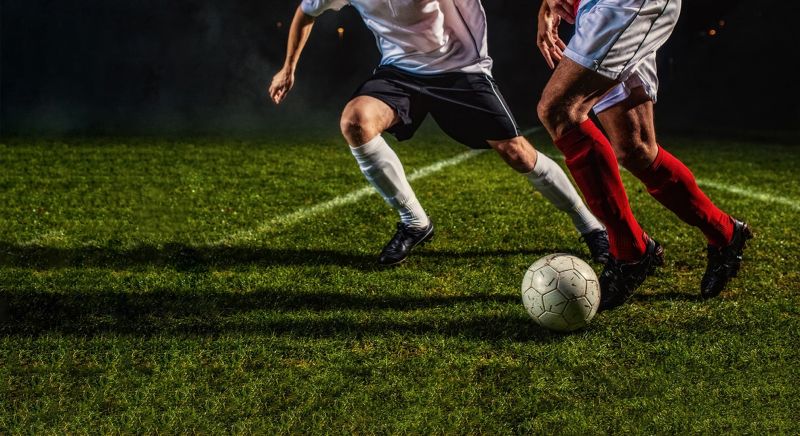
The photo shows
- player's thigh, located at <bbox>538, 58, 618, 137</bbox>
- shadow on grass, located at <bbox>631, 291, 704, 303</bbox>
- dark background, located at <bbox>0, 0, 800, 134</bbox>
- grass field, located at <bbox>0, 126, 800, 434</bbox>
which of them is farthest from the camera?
dark background, located at <bbox>0, 0, 800, 134</bbox>

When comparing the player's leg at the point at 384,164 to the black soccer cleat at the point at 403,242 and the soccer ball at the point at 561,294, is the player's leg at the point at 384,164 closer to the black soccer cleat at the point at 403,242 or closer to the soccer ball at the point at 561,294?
the black soccer cleat at the point at 403,242

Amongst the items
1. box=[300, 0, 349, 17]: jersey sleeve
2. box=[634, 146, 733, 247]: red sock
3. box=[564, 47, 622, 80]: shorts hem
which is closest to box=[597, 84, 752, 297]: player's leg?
box=[634, 146, 733, 247]: red sock

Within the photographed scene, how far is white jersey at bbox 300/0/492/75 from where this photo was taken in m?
3.50

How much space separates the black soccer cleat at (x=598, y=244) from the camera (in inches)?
136

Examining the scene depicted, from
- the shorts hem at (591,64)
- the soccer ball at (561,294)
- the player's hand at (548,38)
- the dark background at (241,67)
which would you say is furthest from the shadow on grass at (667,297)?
the dark background at (241,67)

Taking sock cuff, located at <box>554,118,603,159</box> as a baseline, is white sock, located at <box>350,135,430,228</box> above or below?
below

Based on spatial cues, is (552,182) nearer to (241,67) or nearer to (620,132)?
(620,132)

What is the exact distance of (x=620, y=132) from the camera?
296 cm

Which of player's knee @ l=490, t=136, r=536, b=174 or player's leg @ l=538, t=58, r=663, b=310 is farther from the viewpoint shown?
player's knee @ l=490, t=136, r=536, b=174

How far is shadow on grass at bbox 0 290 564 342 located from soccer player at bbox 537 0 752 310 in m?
0.47

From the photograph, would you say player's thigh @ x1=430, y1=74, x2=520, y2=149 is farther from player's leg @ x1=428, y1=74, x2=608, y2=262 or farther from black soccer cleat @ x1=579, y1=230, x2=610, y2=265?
black soccer cleat @ x1=579, y1=230, x2=610, y2=265

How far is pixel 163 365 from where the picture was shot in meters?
2.25

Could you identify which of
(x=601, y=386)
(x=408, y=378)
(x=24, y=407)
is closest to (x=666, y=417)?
(x=601, y=386)

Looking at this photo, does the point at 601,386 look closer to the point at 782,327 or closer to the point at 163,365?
the point at 782,327
